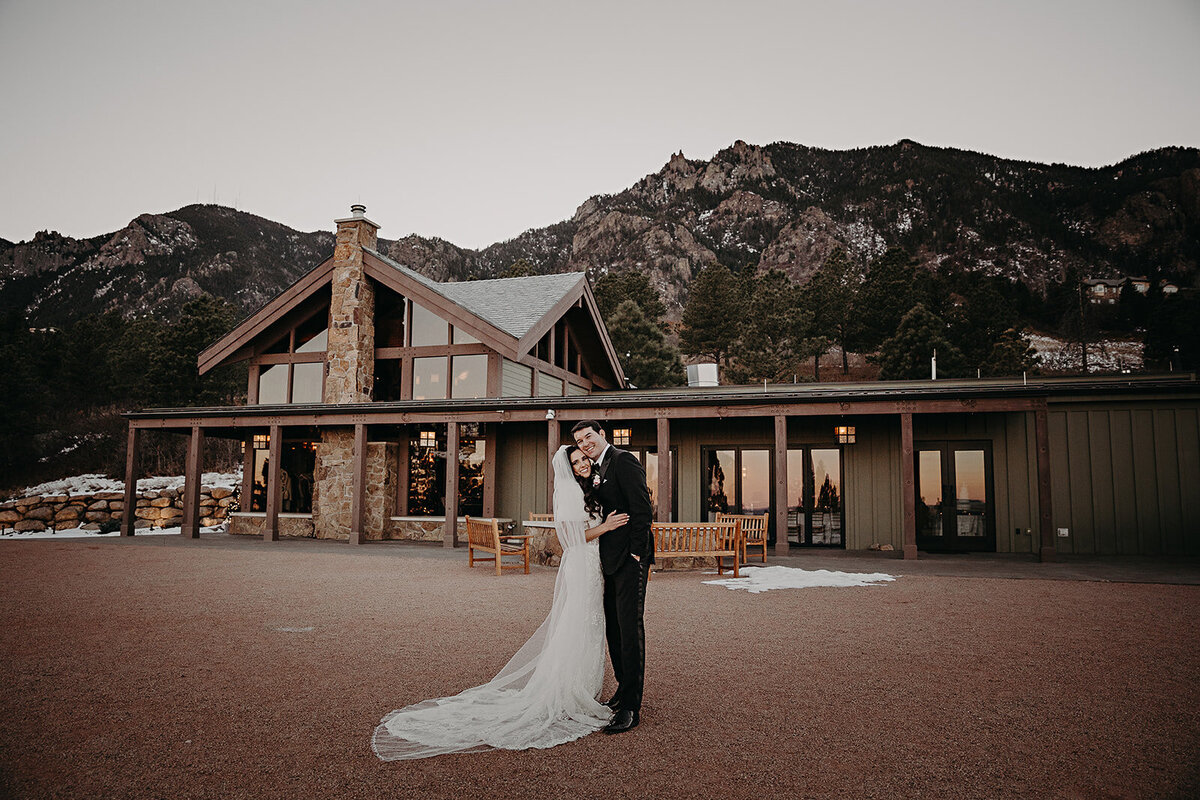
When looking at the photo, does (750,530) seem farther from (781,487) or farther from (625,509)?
(625,509)

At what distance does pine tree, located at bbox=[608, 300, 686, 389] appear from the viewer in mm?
33031

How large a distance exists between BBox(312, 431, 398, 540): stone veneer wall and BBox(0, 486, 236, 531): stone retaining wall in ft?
16.6

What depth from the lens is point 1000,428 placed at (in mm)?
13172

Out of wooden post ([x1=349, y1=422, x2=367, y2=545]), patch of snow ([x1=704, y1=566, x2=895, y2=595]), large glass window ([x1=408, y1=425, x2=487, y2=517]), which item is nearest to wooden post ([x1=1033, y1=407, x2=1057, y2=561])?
patch of snow ([x1=704, y1=566, x2=895, y2=595])

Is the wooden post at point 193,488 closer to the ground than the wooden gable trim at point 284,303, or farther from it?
closer to the ground

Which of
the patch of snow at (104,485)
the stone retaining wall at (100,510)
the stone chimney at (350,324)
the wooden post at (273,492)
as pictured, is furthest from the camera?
the patch of snow at (104,485)

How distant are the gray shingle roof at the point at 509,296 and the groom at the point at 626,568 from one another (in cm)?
1188

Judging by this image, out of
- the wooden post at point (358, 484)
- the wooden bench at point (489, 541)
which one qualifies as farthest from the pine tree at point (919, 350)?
the wooden bench at point (489, 541)

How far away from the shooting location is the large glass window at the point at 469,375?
53.0ft

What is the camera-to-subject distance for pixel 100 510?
60.5 feet

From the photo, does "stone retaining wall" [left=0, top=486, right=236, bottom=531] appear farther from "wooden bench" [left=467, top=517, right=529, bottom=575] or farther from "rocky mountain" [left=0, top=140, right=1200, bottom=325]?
"rocky mountain" [left=0, top=140, right=1200, bottom=325]

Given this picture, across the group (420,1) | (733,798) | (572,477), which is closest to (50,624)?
(572,477)

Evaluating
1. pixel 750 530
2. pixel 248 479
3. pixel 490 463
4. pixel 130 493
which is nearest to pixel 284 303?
pixel 248 479

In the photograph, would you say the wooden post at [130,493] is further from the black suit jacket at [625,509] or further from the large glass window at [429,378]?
the black suit jacket at [625,509]
